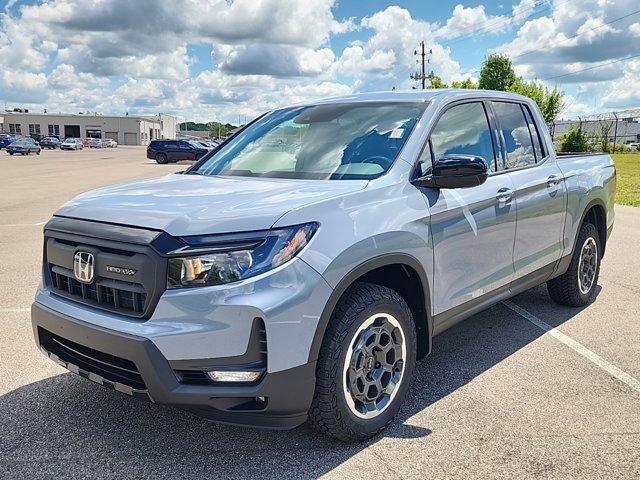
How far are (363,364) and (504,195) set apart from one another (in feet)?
5.68

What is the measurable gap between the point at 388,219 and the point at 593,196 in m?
3.15

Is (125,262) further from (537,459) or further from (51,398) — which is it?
(537,459)

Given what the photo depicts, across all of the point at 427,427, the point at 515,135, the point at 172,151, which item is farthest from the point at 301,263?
the point at 172,151

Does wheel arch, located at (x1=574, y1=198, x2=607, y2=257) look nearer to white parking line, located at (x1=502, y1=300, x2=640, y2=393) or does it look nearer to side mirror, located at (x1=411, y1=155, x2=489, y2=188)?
white parking line, located at (x1=502, y1=300, x2=640, y2=393)

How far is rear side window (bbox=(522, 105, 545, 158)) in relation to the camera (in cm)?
501

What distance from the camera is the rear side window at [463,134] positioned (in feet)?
12.7

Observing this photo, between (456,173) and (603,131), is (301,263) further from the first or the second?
(603,131)

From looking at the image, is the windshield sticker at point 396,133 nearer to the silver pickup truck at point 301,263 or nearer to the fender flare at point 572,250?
the silver pickup truck at point 301,263

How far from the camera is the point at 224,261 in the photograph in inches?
107

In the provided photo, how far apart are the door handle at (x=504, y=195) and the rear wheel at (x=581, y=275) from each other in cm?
152

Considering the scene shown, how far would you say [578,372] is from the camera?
4238 millimetres

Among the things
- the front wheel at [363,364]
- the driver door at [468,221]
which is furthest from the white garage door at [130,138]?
the front wheel at [363,364]

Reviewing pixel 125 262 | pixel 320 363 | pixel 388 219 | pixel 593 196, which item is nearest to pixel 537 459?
pixel 320 363

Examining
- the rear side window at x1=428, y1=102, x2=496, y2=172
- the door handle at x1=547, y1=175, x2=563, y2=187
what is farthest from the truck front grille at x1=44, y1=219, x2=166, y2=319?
the door handle at x1=547, y1=175, x2=563, y2=187
